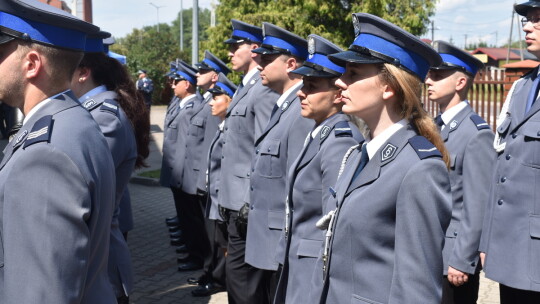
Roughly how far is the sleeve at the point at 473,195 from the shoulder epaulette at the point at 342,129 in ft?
3.21

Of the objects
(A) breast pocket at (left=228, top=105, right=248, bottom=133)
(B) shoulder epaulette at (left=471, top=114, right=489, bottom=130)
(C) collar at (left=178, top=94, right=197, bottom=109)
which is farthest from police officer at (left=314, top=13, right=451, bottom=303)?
(C) collar at (left=178, top=94, right=197, bottom=109)

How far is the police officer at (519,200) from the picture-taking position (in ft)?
11.7

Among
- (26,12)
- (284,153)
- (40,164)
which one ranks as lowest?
(284,153)

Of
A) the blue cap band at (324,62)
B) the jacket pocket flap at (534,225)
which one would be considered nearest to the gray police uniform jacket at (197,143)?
the blue cap band at (324,62)

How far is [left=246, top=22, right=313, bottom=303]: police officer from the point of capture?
166 inches

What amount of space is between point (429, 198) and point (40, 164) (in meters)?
1.23

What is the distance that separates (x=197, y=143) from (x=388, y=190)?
5371mm

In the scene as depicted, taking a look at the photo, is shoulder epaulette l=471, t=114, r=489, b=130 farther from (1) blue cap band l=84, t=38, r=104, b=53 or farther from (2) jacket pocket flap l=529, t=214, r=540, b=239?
(1) blue cap band l=84, t=38, r=104, b=53

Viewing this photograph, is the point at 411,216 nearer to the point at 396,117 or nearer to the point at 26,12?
the point at 396,117

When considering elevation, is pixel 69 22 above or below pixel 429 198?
above

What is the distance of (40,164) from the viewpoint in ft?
6.58

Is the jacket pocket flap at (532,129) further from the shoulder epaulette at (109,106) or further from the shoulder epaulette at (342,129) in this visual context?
the shoulder epaulette at (109,106)

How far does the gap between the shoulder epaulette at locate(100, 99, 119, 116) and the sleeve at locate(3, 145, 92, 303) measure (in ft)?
5.78

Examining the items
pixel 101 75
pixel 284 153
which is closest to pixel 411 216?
pixel 284 153
